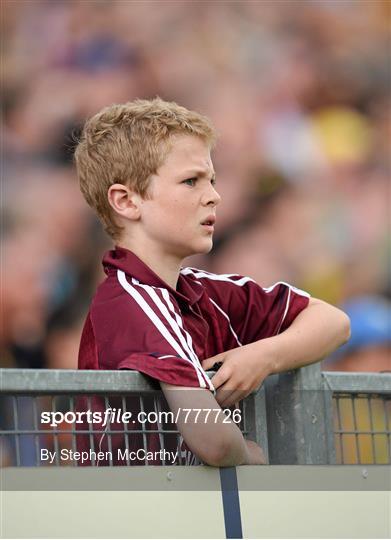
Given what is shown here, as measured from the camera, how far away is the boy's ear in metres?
2.05

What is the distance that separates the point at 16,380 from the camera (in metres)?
1.56

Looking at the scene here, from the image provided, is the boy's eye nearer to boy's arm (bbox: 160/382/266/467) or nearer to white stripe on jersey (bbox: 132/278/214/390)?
white stripe on jersey (bbox: 132/278/214/390)

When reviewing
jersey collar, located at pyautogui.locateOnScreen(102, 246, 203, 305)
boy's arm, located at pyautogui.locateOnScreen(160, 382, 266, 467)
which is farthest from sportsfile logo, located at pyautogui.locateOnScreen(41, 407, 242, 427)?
jersey collar, located at pyautogui.locateOnScreen(102, 246, 203, 305)

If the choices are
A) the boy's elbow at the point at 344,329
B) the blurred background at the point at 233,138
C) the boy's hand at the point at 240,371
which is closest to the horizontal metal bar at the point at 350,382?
the boy's hand at the point at 240,371

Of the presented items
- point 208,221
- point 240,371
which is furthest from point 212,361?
point 208,221

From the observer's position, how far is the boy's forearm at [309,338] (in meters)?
1.88

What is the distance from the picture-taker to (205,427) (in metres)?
1.67

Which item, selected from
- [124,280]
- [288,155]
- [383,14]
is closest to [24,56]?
[288,155]

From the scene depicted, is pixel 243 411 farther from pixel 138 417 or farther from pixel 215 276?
pixel 215 276

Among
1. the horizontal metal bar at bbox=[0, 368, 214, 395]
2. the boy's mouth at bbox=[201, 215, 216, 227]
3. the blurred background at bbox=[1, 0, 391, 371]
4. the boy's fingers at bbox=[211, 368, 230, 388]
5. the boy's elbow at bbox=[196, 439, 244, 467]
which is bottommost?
the boy's elbow at bbox=[196, 439, 244, 467]

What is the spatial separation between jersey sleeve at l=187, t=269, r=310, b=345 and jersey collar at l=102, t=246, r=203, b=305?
6cm

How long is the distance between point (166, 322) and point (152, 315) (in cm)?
3

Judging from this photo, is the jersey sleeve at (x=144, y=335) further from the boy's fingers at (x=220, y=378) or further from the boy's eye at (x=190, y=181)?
the boy's eye at (x=190, y=181)

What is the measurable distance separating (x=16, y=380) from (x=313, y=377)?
1.82ft
